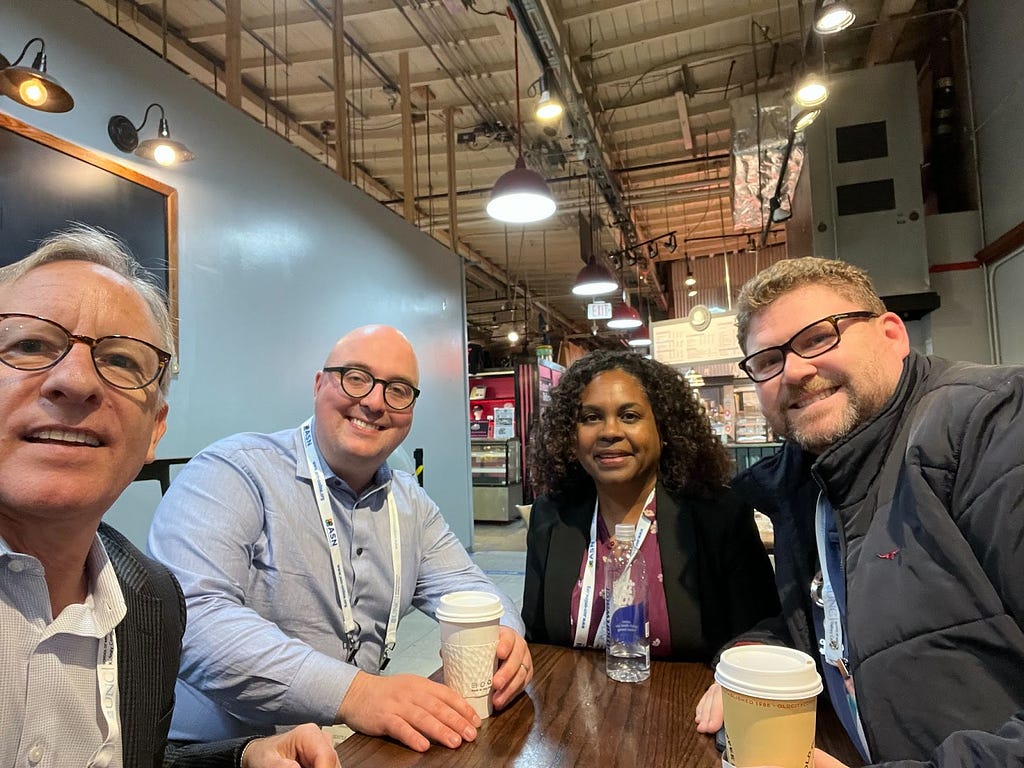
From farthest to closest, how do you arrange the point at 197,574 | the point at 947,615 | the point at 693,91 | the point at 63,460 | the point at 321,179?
the point at 693,91
the point at 321,179
the point at 197,574
the point at 947,615
the point at 63,460

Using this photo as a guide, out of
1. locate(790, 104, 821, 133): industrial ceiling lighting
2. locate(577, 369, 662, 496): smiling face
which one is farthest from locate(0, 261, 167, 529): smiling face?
locate(790, 104, 821, 133): industrial ceiling lighting

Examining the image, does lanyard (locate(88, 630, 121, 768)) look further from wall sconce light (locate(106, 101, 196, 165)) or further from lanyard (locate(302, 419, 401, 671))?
wall sconce light (locate(106, 101, 196, 165))

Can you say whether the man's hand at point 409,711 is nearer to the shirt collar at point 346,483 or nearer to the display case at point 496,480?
the shirt collar at point 346,483

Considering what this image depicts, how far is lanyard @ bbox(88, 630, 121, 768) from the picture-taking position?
0.95 m

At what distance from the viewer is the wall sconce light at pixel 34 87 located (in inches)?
88.5

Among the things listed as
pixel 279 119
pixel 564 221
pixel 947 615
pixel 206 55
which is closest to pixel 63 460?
pixel 947 615

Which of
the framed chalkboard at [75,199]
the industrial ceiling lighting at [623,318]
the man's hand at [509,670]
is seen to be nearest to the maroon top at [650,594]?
the man's hand at [509,670]

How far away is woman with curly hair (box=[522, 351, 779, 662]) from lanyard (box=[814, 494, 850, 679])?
429 mm

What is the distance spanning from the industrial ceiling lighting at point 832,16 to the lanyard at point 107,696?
4.31 meters

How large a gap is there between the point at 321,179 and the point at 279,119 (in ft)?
6.79

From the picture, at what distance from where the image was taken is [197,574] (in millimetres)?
1427

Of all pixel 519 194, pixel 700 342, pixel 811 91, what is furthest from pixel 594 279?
pixel 811 91

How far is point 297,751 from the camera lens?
3.55 feet

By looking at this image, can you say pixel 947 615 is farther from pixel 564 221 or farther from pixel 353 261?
pixel 564 221
